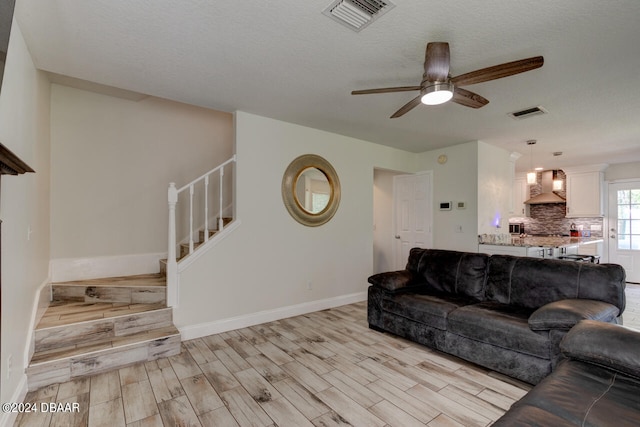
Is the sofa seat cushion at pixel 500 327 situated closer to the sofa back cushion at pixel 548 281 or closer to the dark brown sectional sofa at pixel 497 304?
the dark brown sectional sofa at pixel 497 304

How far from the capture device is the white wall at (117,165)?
3.51 m

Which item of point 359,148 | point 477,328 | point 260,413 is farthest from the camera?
point 359,148

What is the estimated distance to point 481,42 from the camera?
2162 mm

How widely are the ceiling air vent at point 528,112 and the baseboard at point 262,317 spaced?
3.30 m

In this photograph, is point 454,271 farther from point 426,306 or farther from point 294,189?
point 294,189

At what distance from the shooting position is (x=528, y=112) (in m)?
3.54

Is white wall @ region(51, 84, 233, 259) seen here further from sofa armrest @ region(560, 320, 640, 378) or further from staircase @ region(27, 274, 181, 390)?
sofa armrest @ region(560, 320, 640, 378)

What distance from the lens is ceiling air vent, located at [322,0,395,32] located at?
70.0 inches

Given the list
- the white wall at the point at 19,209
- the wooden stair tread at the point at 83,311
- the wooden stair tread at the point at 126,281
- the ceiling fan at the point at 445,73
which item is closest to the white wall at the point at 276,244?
the wooden stair tread at the point at 83,311

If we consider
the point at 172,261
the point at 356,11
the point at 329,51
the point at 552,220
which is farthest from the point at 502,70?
the point at 552,220

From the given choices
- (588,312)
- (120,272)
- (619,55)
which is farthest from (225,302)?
(619,55)

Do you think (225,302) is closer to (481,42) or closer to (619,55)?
(481,42)

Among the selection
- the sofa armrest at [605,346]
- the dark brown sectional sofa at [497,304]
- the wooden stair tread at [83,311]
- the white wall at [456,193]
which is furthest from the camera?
the white wall at [456,193]

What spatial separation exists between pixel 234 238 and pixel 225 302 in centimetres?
76
